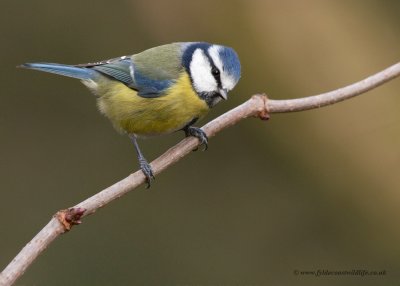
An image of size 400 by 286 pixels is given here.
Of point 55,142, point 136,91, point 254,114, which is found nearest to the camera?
point 254,114

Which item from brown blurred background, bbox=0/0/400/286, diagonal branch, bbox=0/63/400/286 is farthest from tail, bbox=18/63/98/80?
brown blurred background, bbox=0/0/400/286

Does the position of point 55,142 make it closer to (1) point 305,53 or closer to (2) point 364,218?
(1) point 305,53

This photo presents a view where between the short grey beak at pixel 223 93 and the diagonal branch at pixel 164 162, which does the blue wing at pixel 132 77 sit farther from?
the diagonal branch at pixel 164 162

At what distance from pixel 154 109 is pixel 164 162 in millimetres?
491

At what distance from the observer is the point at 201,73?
107 inches

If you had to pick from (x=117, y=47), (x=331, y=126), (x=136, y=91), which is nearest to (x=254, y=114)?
(x=136, y=91)

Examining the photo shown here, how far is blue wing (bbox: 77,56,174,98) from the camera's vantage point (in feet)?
9.14

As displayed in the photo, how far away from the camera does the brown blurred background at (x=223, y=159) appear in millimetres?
3848

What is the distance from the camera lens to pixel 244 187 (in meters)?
4.03

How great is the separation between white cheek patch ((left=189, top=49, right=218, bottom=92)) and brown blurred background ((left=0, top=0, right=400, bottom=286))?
1212 mm

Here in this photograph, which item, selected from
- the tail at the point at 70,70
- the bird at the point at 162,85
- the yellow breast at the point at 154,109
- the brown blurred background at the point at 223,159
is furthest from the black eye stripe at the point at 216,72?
the brown blurred background at the point at 223,159

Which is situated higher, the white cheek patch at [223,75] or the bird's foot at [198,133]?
the white cheek patch at [223,75]

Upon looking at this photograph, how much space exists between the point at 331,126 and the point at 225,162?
0.63m

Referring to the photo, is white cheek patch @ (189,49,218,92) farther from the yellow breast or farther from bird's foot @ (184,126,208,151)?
bird's foot @ (184,126,208,151)
